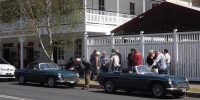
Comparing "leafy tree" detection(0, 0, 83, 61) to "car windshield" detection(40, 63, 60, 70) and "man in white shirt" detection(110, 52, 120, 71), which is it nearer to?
"car windshield" detection(40, 63, 60, 70)

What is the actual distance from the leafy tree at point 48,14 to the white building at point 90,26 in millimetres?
790

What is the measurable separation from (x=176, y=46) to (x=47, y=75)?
6885 millimetres

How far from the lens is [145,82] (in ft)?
58.7

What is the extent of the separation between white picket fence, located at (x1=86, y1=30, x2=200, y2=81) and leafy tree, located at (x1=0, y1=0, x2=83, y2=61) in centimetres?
337

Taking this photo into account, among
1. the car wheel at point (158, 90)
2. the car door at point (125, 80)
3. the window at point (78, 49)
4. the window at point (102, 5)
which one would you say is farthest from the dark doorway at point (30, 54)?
the car wheel at point (158, 90)

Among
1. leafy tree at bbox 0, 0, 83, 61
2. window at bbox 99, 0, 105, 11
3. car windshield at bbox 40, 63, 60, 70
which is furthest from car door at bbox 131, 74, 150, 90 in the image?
window at bbox 99, 0, 105, 11

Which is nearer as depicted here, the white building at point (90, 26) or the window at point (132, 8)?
the white building at point (90, 26)

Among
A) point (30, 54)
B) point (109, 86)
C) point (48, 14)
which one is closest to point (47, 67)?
point (48, 14)

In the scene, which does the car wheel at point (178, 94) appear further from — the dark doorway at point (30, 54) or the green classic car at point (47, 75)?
the dark doorway at point (30, 54)

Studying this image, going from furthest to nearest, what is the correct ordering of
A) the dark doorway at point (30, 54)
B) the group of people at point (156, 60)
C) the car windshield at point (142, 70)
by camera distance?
the dark doorway at point (30, 54), the group of people at point (156, 60), the car windshield at point (142, 70)

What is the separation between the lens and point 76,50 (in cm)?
3491

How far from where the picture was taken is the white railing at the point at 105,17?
3051 cm

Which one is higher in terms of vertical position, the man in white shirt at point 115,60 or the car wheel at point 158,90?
the man in white shirt at point 115,60

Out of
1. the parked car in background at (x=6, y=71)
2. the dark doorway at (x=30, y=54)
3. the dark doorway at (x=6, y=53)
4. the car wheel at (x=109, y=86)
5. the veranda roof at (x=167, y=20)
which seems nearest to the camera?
the car wheel at (x=109, y=86)
